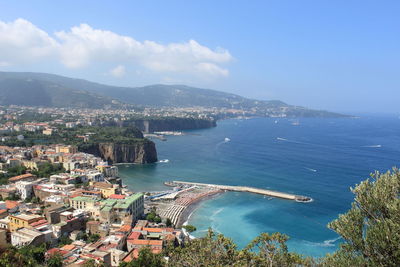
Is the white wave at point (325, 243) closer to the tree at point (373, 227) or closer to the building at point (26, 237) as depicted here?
the tree at point (373, 227)

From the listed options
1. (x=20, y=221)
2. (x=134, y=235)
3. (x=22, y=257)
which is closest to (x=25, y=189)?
(x=20, y=221)

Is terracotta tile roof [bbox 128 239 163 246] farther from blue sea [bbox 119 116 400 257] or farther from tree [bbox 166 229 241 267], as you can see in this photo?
tree [bbox 166 229 241 267]

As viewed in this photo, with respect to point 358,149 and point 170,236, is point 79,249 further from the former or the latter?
point 358,149

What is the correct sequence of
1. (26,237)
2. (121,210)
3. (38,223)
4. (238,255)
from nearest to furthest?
(238,255) < (26,237) < (38,223) < (121,210)

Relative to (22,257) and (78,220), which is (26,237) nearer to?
(78,220)

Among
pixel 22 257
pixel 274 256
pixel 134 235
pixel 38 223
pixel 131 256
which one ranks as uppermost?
pixel 274 256

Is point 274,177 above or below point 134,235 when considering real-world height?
below

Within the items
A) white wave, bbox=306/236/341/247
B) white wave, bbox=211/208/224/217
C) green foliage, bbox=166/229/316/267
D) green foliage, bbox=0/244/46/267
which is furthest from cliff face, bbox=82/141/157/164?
green foliage, bbox=166/229/316/267
